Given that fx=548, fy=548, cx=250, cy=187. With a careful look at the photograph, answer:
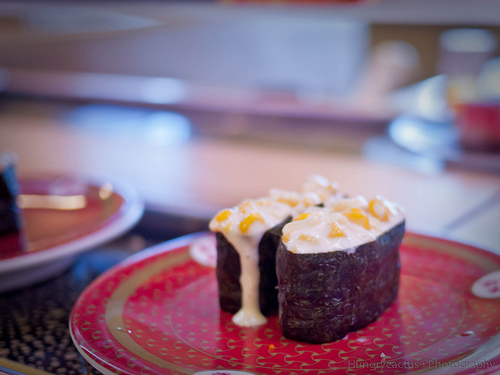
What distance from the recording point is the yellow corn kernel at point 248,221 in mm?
769

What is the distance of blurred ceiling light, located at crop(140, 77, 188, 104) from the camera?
8.97 feet

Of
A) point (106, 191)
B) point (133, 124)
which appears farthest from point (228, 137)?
point (106, 191)

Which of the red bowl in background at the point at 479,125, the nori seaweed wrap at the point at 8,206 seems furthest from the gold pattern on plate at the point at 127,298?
the red bowl in background at the point at 479,125

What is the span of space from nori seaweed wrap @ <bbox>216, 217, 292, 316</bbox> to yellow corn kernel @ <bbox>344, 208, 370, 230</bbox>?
10cm

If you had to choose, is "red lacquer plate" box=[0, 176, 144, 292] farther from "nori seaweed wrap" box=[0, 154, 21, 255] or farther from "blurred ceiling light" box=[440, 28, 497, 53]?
A: "blurred ceiling light" box=[440, 28, 497, 53]

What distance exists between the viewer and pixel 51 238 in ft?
3.67

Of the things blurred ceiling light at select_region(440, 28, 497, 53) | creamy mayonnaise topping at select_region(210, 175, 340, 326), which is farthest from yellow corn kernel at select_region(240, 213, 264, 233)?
blurred ceiling light at select_region(440, 28, 497, 53)

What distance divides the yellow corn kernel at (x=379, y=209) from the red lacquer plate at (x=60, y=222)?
518mm

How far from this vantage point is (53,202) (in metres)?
1.35

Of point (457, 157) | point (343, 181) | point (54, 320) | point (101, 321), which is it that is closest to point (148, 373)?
point (101, 321)

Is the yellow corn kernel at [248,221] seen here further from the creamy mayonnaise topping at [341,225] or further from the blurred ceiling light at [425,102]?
the blurred ceiling light at [425,102]

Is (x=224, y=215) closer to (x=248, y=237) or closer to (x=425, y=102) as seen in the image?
(x=248, y=237)

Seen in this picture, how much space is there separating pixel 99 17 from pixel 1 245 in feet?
10.5

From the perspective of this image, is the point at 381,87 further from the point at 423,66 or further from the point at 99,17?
the point at 423,66
